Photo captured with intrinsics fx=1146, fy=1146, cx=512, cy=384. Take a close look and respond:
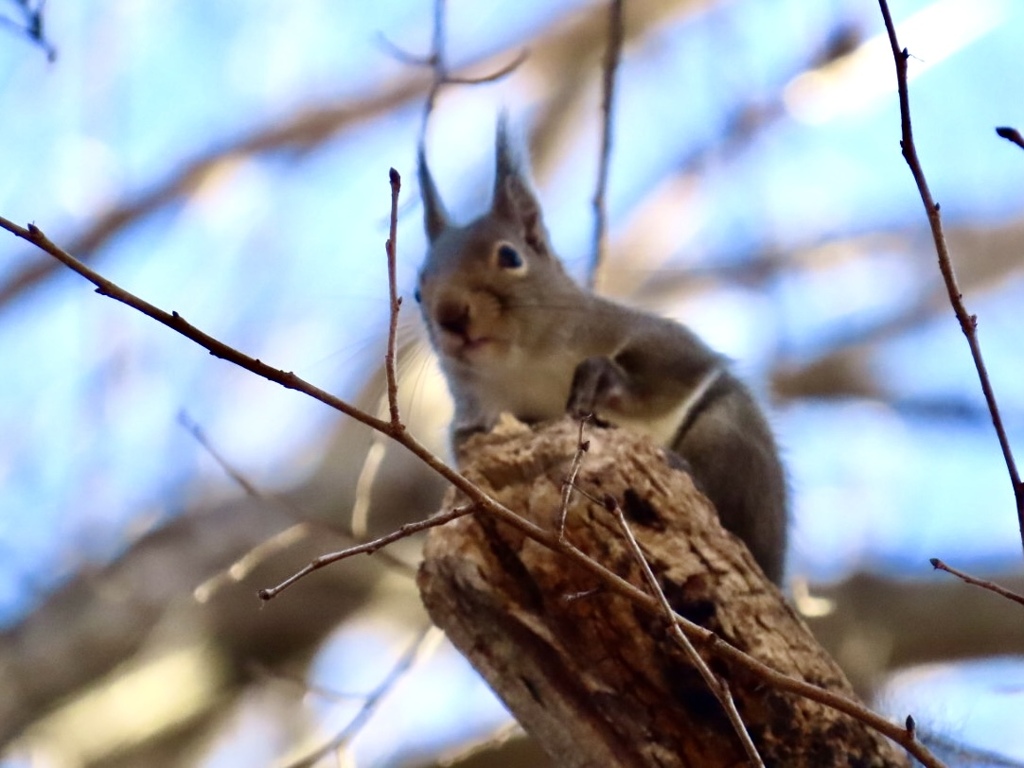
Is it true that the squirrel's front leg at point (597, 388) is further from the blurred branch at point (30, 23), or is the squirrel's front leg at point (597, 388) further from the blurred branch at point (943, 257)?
the blurred branch at point (30, 23)

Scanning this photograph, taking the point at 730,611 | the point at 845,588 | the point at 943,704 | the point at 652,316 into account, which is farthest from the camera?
the point at 845,588

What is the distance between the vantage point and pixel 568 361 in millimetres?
2225

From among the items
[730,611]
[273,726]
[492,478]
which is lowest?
[730,611]

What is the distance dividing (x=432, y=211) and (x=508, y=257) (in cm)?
27

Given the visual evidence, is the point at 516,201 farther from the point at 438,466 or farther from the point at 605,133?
the point at 438,466

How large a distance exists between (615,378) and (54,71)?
77.0 inches

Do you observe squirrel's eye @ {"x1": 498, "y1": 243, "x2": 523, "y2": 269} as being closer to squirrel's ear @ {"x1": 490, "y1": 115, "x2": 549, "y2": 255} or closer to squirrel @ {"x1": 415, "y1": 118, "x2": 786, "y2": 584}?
squirrel @ {"x1": 415, "y1": 118, "x2": 786, "y2": 584}

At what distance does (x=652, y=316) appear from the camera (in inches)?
92.1

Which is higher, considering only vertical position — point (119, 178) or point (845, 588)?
point (119, 178)

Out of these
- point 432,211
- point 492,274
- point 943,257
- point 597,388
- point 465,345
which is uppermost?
point 432,211

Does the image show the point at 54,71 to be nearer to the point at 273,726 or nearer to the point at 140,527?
the point at 140,527

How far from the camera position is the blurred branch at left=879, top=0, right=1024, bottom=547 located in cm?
115

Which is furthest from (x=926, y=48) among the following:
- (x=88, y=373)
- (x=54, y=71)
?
(x=88, y=373)

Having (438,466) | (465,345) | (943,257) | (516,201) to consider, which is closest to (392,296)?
(438,466)
